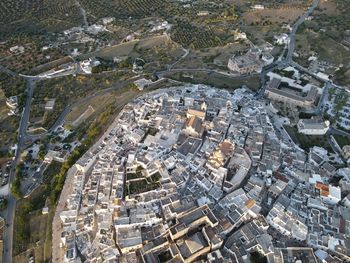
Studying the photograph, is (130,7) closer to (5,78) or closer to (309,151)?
(5,78)

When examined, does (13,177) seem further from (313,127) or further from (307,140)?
(313,127)

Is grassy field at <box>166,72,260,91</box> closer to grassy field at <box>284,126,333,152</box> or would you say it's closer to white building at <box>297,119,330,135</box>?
white building at <box>297,119,330,135</box>

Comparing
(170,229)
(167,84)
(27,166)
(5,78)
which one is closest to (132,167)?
(170,229)

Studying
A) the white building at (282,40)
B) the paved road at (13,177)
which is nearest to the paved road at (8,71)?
the paved road at (13,177)

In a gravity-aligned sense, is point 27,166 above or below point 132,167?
below

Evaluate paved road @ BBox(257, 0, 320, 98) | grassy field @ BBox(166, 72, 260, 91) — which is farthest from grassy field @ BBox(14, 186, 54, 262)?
paved road @ BBox(257, 0, 320, 98)

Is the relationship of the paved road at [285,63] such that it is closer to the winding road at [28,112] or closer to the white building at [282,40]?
the winding road at [28,112]
